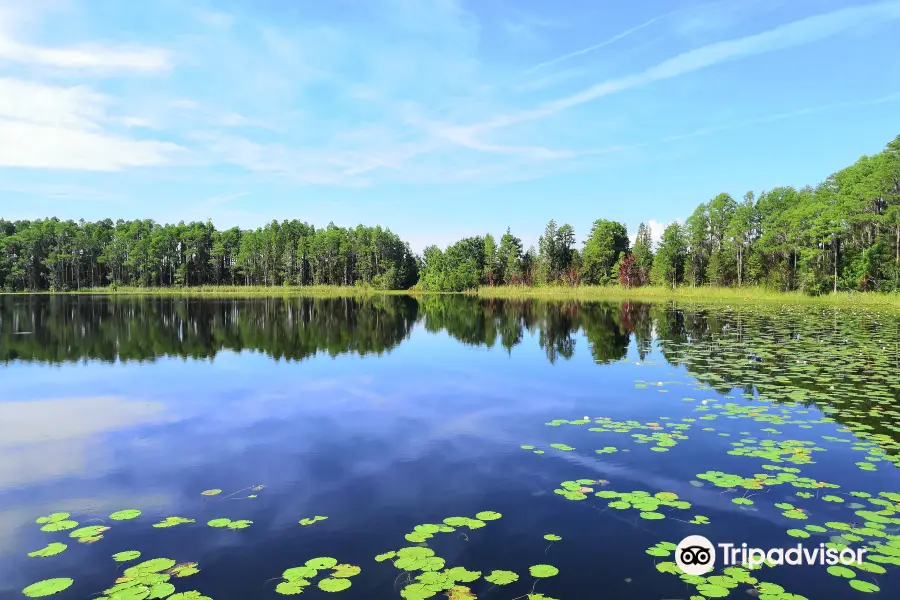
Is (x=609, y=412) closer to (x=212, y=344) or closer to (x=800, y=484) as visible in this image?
(x=800, y=484)

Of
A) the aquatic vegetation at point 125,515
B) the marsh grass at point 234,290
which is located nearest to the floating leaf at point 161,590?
the aquatic vegetation at point 125,515

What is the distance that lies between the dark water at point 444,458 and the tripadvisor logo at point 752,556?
0.12 m

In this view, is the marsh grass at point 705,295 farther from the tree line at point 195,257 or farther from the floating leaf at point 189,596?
the floating leaf at point 189,596

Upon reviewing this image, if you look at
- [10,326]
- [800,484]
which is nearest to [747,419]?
[800,484]

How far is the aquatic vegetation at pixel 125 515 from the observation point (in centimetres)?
623

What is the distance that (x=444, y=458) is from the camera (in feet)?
27.2

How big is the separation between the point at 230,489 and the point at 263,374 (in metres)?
9.10

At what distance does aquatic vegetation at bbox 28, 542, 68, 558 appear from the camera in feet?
17.7

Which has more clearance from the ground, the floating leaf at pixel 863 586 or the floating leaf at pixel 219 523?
the floating leaf at pixel 863 586

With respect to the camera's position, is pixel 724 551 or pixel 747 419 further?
pixel 747 419

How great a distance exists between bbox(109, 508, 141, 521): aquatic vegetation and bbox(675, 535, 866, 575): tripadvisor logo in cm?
590

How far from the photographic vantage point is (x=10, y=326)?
1216 inches

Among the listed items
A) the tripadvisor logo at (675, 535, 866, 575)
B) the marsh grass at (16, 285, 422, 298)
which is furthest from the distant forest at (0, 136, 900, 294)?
the tripadvisor logo at (675, 535, 866, 575)

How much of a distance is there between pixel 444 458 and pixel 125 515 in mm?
4165
